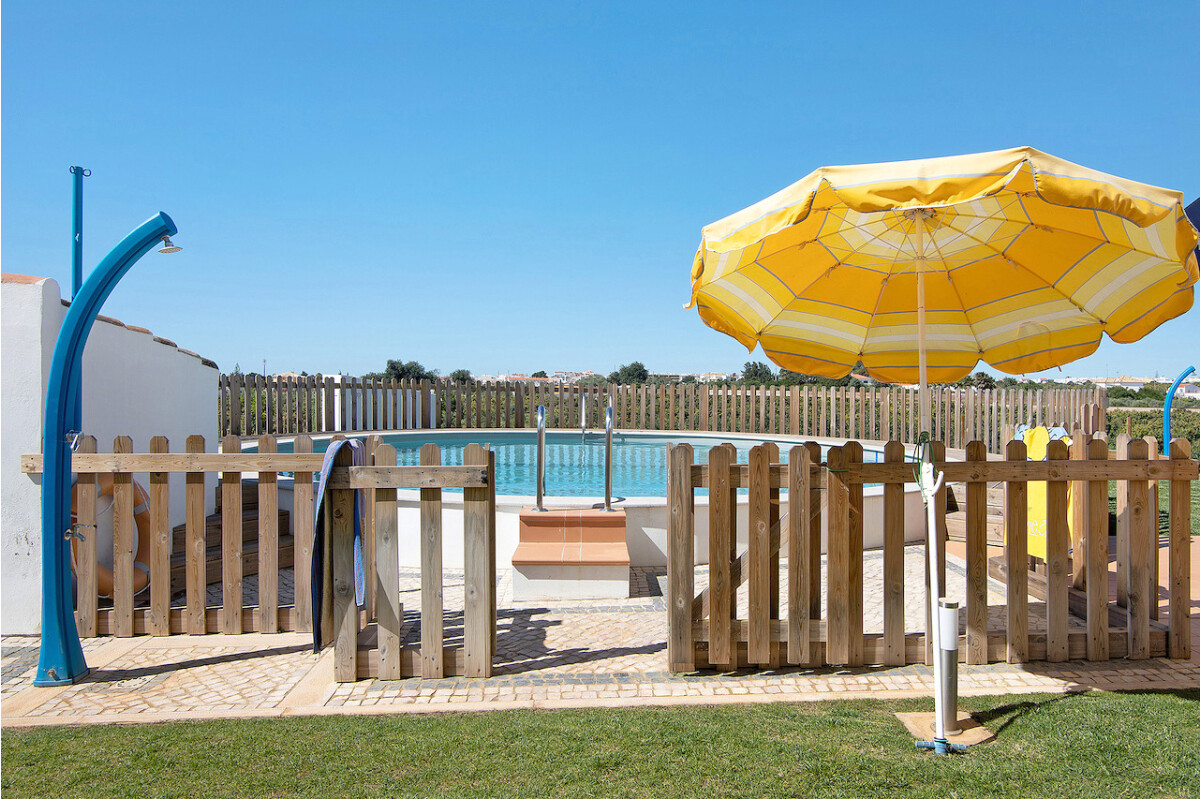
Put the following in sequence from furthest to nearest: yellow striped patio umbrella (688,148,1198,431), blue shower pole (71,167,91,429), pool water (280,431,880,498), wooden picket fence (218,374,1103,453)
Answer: wooden picket fence (218,374,1103,453)
pool water (280,431,880,498)
blue shower pole (71,167,91,429)
yellow striped patio umbrella (688,148,1198,431)

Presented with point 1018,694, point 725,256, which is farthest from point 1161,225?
point 1018,694

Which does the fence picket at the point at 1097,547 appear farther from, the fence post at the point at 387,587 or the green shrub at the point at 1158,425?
the green shrub at the point at 1158,425

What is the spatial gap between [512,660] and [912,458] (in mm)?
2584

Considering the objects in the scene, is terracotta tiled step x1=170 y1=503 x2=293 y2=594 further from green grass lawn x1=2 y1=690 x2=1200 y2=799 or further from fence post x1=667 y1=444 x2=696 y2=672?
fence post x1=667 y1=444 x2=696 y2=672

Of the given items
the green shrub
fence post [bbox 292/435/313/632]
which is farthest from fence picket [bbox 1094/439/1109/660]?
the green shrub

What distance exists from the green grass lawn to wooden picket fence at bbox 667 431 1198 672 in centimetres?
53

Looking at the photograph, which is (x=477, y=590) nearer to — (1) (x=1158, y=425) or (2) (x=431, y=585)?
(2) (x=431, y=585)

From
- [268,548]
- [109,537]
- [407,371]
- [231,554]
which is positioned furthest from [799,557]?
[407,371]

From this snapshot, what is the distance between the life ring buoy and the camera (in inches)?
175

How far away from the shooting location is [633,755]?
2.70 meters

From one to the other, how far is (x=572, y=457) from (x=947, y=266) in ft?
33.2

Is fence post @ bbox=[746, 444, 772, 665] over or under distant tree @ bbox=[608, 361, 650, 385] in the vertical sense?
under

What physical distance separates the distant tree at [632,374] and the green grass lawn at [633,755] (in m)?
53.3

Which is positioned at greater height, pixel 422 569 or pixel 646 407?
pixel 646 407
